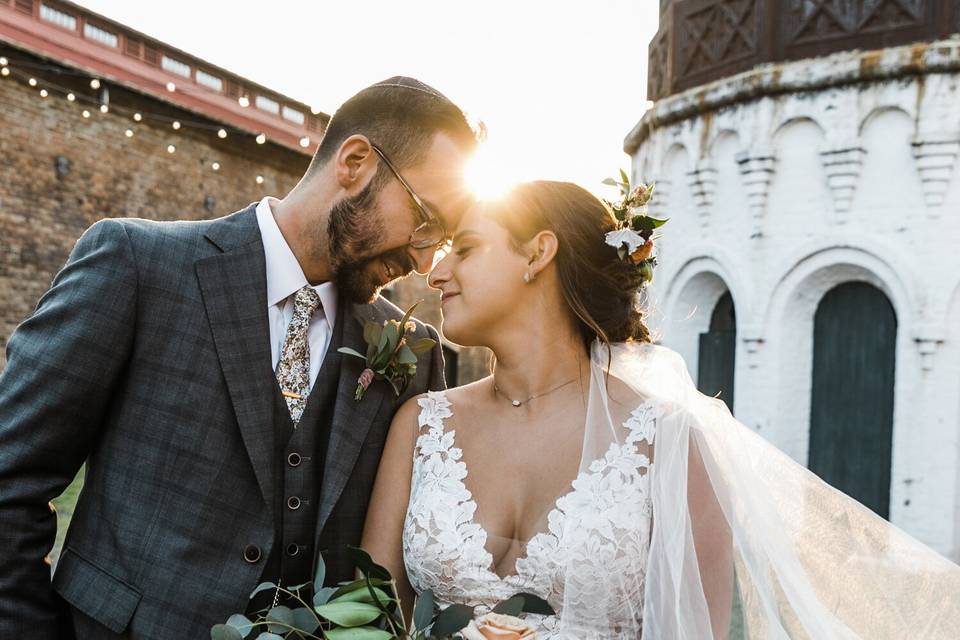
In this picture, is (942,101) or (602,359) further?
(942,101)

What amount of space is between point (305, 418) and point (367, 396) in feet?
0.81

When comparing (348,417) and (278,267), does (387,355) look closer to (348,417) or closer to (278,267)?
(348,417)

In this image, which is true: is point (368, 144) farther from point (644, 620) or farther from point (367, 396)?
point (644, 620)

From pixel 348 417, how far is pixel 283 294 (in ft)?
1.33

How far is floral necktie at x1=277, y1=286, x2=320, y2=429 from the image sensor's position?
7.84 feet

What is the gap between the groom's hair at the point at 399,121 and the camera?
8.25ft

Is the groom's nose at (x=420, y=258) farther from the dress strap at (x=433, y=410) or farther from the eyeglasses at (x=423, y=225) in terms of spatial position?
the dress strap at (x=433, y=410)

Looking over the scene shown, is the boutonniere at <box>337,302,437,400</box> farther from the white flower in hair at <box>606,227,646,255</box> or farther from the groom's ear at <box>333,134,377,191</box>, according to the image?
the white flower in hair at <box>606,227,646,255</box>

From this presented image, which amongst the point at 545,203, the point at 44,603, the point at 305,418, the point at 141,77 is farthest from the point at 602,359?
the point at 141,77

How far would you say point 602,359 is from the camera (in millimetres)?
2859

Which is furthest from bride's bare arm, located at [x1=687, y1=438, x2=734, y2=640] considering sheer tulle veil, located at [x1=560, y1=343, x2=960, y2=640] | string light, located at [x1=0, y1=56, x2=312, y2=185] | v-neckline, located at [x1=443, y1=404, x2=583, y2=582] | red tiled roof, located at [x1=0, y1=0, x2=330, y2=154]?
red tiled roof, located at [x1=0, y1=0, x2=330, y2=154]

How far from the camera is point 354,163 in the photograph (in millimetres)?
2486

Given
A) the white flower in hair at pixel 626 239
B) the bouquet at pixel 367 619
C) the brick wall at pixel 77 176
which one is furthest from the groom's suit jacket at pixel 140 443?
the brick wall at pixel 77 176

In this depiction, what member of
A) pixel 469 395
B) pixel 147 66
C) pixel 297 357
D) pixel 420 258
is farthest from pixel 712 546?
pixel 147 66
